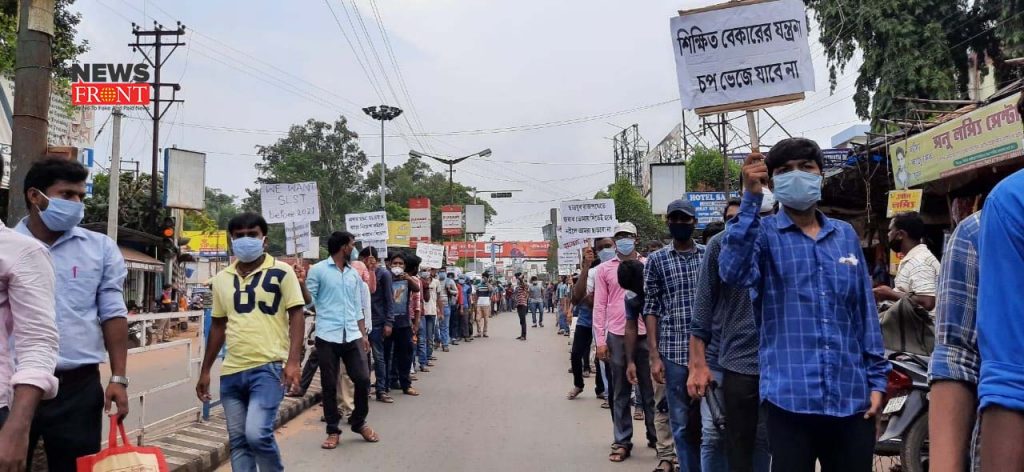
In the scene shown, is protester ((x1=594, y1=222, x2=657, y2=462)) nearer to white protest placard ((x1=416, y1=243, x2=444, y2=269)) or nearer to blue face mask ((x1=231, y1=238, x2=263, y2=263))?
blue face mask ((x1=231, y1=238, x2=263, y2=263))

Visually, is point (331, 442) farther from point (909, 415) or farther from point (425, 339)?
point (425, 339)

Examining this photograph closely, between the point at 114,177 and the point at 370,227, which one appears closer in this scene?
the point at 114,177

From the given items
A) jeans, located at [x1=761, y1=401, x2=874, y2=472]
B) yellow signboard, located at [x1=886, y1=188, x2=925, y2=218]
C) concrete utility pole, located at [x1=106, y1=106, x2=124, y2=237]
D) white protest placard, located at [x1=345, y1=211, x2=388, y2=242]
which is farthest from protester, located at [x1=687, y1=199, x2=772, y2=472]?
white protest placard, located at [x1=345, y1=211, x2=388, y2=242]

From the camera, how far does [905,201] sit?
31.3 feet

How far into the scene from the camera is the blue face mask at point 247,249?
5.29 m

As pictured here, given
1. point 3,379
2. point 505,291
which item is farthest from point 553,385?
point 505,291

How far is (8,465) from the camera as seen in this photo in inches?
100.0

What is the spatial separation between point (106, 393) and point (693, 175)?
37063 mm

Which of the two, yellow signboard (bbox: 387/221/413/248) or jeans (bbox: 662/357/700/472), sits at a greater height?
yellow signboard (bbox: 387/221/413/248)

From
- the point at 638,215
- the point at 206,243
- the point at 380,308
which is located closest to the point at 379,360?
the point at 380,308

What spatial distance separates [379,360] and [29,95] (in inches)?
243

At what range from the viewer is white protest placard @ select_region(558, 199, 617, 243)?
13.9m

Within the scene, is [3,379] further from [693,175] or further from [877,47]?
[693,175]

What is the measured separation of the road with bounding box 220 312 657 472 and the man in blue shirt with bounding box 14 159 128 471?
3.48m
